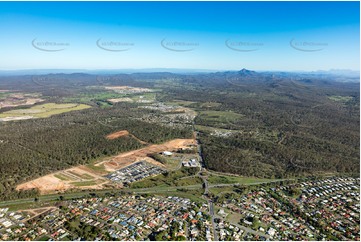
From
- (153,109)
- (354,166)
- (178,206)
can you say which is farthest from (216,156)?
(153,109)

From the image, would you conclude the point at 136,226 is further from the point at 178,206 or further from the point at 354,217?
the point at 354,217

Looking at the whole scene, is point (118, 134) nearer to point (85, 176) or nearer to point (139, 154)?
point (139, 154)

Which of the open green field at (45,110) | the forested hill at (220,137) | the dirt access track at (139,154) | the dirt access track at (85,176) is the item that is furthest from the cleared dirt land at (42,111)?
the dirt access track at (85,176)

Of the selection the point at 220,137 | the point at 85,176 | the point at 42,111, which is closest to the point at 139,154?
the point at 85,176

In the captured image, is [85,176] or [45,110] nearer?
[85,176]

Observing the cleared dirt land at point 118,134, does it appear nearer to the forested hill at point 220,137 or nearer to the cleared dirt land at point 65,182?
the forested hill at point 220,137

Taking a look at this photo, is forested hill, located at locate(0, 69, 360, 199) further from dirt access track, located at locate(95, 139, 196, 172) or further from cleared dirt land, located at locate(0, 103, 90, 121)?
cleared dirt land, located at locate(0, 103, 90, 121)

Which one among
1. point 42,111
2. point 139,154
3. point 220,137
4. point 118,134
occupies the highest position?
point 42,111
